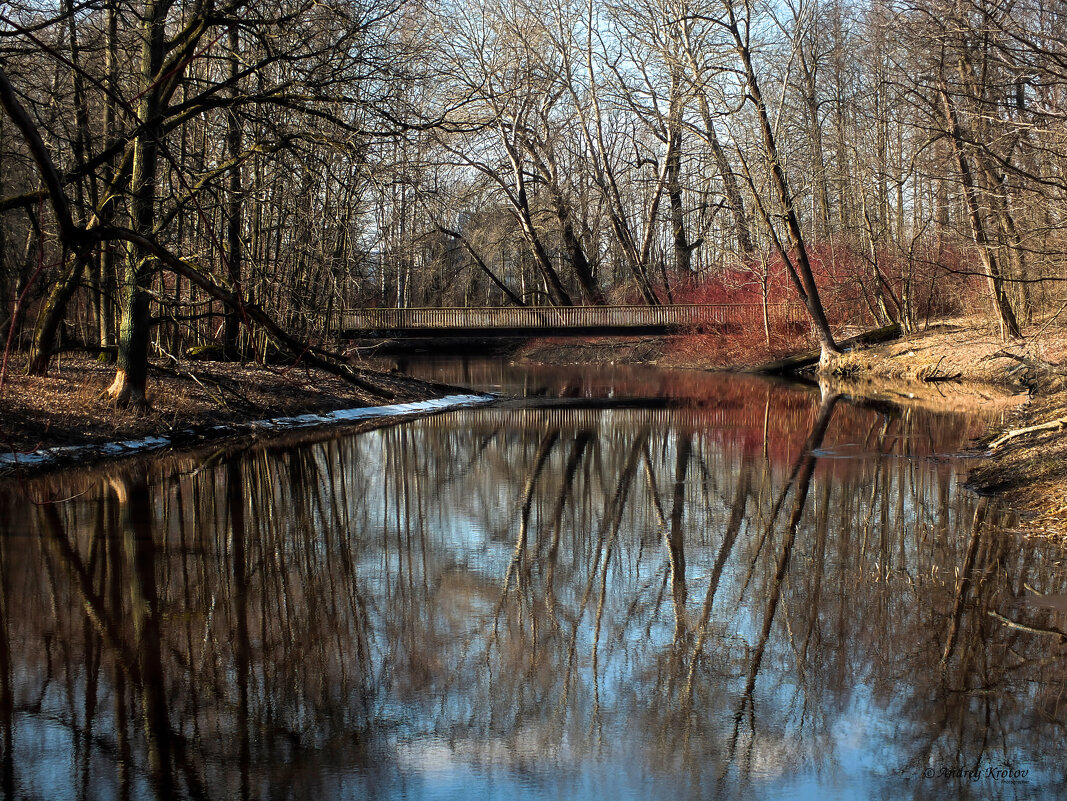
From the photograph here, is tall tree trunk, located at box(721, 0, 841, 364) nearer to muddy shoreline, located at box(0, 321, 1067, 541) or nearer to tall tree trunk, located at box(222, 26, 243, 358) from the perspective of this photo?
muddy shoreline, located at box(0, 321, 1067, 541)

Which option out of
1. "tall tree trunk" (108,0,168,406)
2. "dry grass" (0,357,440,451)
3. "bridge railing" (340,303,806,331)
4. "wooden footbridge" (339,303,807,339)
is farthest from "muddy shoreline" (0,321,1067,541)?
"bridge railing" (340,303,806,331)

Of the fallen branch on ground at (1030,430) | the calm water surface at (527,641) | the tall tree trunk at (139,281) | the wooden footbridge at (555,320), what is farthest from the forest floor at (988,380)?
the tall tree trunk at (139,281)

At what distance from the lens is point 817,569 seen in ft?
25.8

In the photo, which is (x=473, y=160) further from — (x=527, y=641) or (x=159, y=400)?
(x=527, y=641)

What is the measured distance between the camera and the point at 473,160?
48938mm

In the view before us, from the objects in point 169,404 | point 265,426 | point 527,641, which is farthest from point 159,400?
point 527,641

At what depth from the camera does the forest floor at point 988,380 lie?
1052cm

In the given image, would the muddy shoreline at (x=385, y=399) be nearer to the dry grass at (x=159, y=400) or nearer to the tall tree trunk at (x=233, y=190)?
the dry grass at (x=159, y=400)

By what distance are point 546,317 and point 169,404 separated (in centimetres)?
3047

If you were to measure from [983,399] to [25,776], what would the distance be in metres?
22.0

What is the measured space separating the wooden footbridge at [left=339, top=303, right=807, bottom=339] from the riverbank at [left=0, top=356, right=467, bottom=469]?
2061 centimetres

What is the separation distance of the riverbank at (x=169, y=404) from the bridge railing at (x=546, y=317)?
22.2 metres

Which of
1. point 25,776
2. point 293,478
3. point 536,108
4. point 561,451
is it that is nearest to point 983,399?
point 561,451

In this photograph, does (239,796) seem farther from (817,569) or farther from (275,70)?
(275,70)
